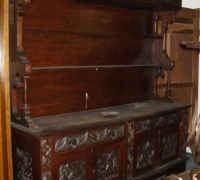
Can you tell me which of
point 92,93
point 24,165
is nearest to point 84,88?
point 92,93

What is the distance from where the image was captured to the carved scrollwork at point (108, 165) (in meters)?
A: 2.63

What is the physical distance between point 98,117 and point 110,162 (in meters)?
0.38

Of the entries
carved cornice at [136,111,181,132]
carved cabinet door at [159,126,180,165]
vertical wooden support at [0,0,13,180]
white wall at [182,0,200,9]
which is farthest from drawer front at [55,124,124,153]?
white wall at [182,0,200,9]

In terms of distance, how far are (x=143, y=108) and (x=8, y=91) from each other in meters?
1.38

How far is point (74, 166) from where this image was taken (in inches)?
95.8

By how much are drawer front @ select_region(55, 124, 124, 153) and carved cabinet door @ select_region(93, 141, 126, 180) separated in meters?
0.07

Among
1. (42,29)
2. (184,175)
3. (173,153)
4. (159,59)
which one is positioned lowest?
(173,153)

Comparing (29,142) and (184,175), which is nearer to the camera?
(184,175)

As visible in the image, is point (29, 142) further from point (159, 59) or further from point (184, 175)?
point (159, 59)

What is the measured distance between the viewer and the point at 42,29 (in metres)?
2.65

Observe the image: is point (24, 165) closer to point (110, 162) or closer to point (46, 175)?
point (46, 175)

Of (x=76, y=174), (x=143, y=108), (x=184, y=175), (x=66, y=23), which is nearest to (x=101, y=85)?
(x=143, y=108)

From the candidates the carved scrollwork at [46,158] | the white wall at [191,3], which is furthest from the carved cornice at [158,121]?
the white wall at [191,3]

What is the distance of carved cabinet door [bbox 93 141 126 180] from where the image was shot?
2.60m
